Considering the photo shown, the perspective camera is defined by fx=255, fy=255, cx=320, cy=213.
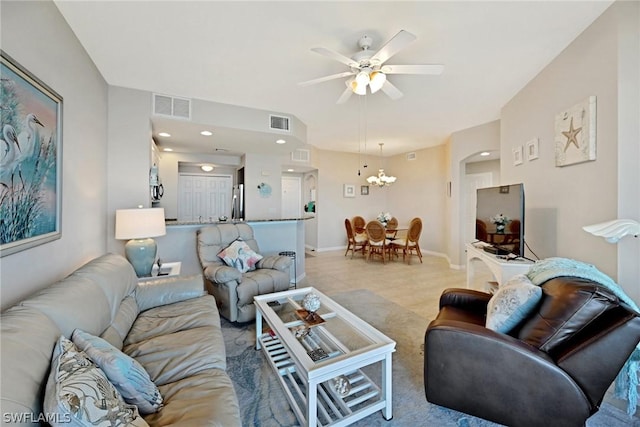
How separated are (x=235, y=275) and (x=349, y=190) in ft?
16.5

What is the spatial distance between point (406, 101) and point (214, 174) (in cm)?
461

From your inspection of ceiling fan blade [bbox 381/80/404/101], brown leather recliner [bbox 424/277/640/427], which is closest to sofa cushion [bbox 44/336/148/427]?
brown leather recliner [bbox 424/277/640/427]

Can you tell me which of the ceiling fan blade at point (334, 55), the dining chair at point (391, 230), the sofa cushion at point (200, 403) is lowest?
the sofa cushion at point (200, 403)

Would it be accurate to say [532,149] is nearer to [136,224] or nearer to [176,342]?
[176,342]

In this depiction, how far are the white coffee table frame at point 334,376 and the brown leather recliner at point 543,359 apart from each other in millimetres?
279

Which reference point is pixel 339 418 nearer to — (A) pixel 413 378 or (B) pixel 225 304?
(A) pixel 413 378

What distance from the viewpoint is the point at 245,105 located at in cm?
357

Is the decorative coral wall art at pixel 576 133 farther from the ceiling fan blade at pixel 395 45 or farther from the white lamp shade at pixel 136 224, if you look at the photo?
the white lamp shade at pixel 136 224

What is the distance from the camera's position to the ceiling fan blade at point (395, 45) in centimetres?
171

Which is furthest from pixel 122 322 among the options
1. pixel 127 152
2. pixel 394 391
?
pixel 127 152

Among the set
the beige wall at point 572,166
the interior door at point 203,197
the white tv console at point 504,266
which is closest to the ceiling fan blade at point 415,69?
the beige wall at point 572,166

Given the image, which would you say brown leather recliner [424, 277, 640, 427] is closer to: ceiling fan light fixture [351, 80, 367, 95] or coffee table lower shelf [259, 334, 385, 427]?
coffee table lower shelf [259, 334, 385, 427]

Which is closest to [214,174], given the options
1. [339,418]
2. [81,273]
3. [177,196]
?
[177,196]

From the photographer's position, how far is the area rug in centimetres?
149
